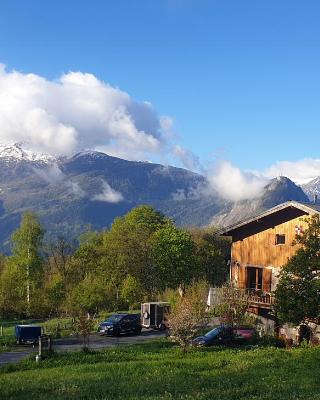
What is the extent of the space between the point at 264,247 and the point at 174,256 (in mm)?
36077

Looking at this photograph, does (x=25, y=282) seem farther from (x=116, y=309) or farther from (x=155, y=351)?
(x=155, y=351)

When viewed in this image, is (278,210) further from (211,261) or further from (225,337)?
(211,261)

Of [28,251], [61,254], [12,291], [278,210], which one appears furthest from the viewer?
[61,254]

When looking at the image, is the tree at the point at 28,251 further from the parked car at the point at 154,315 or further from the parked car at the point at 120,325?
the parked car at the point at 120,325

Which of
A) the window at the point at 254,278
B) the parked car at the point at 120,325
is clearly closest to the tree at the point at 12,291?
the parked car at the point at 120,325

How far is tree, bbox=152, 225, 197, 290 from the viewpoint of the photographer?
81625 millimetres

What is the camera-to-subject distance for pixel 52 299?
243 ft

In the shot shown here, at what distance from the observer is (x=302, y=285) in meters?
34.3

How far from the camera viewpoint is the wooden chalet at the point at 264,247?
147ft

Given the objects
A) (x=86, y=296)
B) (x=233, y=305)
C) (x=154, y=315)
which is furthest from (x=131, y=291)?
(x=233, y=305)

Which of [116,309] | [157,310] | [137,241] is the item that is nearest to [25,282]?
[116,309]

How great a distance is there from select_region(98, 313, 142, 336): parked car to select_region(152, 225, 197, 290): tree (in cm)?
3044

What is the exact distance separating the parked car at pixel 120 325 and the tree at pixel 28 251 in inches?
1069

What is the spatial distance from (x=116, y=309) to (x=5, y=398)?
57911mm
